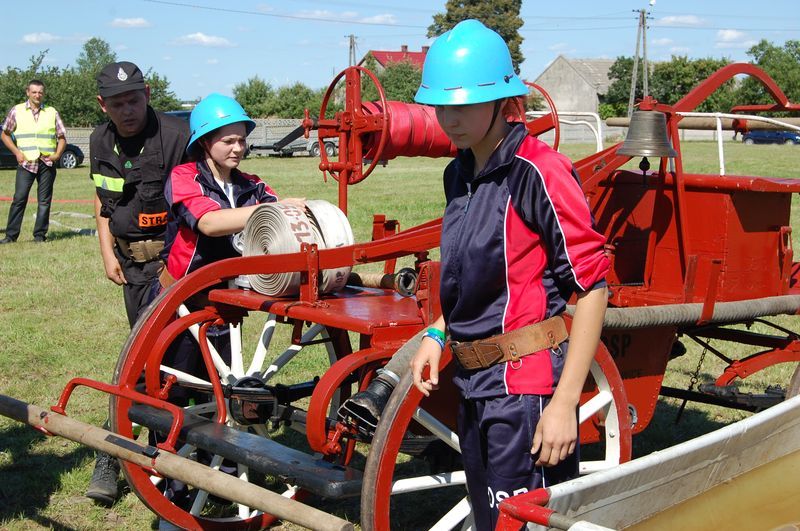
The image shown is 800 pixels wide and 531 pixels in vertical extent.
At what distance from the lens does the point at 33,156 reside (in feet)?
43.9

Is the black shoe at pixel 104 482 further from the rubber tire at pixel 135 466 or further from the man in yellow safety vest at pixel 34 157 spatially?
the man in yellow safety vest at pixel 34 157

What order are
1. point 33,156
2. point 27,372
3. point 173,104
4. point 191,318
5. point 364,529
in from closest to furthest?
point 364,529 → point 191,318 → point 27,372 → point 33,156 → point 173,104

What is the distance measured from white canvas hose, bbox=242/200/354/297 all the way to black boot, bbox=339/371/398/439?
907 mm

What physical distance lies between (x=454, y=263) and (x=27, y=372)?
5.13 meters

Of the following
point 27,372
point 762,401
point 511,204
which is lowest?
point 27,372

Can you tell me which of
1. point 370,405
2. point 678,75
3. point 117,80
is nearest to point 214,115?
point 117,80

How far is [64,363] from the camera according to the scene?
7.18 m

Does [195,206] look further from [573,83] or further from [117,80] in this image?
[573,83]

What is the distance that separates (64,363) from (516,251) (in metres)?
5.39

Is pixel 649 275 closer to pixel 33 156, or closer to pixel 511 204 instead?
pixel 511 204

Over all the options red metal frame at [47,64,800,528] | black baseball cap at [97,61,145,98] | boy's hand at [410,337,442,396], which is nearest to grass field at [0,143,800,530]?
red metal frame at [47,64,800,528]

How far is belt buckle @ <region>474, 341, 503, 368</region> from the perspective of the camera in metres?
2.67

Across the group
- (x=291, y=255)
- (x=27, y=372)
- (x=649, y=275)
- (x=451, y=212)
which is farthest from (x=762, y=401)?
(x=27, y=372)

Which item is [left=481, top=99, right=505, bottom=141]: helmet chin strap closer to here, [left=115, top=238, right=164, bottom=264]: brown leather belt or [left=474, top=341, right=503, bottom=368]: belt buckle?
[left=474, top=341, right=503, bottom=368]: belt buckle
